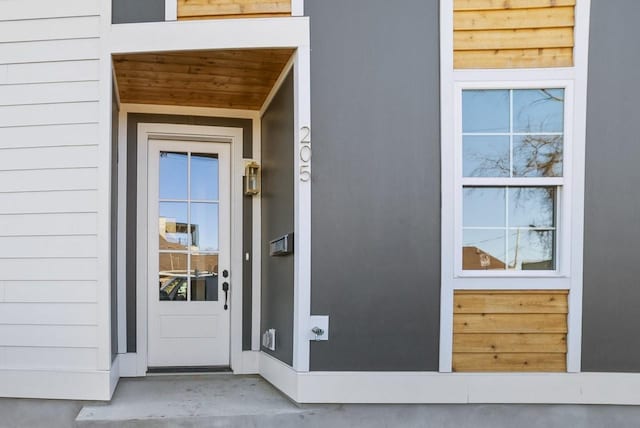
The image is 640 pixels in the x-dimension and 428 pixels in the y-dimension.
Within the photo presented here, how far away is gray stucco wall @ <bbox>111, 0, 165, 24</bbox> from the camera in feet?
11.2

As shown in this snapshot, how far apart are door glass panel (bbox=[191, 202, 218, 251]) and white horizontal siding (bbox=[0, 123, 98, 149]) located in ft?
4.16

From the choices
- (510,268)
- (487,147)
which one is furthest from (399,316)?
(487,147)

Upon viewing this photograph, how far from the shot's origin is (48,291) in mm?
3389

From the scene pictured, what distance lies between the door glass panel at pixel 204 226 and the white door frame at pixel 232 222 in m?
0.17

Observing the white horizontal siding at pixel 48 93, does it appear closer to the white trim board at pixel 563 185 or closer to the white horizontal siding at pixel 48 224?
the white horizontal siding at pixel 48 224

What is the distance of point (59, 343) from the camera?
3379mm

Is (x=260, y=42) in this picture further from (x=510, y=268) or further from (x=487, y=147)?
(x=510, y=268)

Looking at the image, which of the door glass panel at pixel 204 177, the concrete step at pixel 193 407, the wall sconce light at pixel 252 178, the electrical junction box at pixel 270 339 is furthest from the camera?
the door glass panel at pixel 204 177

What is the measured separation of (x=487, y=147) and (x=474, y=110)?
27 centimetres

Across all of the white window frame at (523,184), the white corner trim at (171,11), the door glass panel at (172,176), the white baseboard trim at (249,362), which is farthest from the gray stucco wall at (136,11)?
the white baseboard trim at (249,362)

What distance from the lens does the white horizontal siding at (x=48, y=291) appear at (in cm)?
338

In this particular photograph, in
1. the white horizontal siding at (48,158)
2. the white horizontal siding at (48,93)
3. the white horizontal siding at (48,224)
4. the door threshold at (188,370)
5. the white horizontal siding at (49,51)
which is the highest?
the white horizontal siding at (49,51)

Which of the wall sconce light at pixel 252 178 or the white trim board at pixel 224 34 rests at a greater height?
the white trim board at pixel 224 34

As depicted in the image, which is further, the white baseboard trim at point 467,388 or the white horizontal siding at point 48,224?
the white horizontal siding at point 48,224
